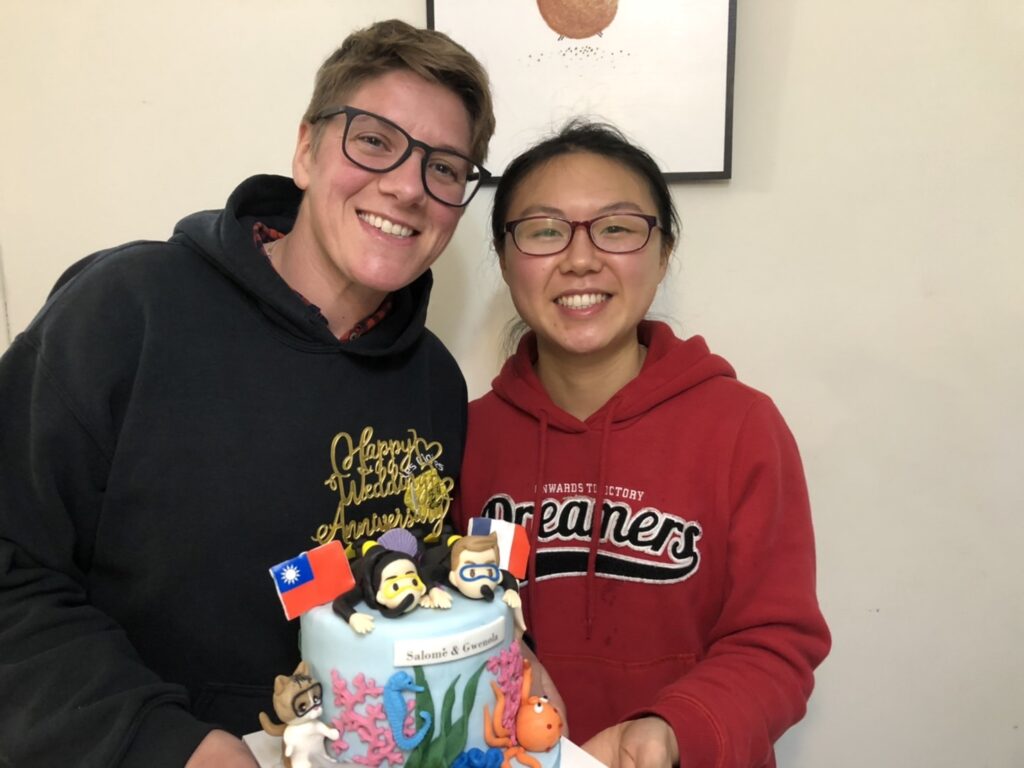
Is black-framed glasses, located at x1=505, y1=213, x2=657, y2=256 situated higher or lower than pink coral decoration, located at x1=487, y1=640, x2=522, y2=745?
higher

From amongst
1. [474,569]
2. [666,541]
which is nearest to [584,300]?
[666,541]

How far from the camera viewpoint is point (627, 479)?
3.73 feet

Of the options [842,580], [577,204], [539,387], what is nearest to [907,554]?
[842,580]

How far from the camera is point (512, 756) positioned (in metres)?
0.79

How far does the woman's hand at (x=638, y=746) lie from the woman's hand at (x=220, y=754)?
0.41 m

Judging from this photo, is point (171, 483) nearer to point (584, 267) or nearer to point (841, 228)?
point (584, 267)

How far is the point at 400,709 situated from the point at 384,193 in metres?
0.65

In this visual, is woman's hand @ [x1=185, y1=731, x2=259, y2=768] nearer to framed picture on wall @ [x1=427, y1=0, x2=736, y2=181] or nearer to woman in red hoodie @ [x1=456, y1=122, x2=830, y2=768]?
woman in red hoodie @ [x1=456, y1=122, x2=830, y2=768]

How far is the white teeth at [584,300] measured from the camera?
1142mm

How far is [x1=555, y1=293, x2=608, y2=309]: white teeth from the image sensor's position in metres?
1.14

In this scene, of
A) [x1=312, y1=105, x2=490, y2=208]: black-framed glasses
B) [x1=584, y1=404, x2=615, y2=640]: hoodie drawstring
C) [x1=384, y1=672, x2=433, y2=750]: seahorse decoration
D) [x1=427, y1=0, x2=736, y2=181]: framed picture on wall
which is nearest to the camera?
[x1=384, y1=672, x2=433, y2=750]: seahorse decoration

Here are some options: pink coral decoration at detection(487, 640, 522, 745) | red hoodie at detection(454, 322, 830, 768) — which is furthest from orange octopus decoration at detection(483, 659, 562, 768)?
red hoodie at detection(454, 322, 830, 768)

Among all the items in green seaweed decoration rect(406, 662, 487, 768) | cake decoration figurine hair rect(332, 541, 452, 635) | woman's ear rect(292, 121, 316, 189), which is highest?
woman's ear rect(292, 121, 316, 189)

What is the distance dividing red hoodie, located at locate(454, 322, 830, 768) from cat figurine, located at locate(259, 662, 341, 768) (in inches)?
17.7
